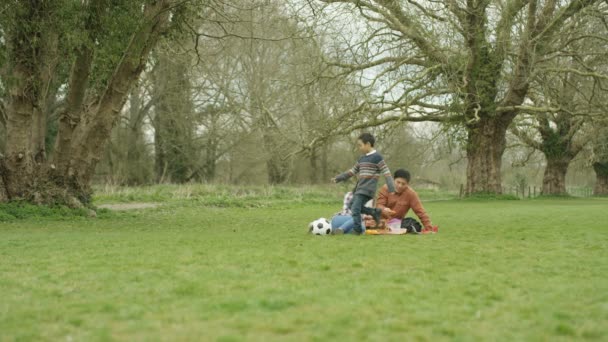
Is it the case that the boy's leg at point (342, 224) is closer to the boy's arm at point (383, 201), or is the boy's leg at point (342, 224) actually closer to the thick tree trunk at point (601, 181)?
the boy's arm at point (383, 201)

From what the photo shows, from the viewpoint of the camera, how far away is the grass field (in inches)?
174

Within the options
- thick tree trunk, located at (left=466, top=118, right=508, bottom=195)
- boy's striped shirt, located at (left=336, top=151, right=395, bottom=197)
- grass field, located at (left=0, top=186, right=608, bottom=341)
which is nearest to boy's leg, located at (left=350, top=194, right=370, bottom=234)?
boy's striped shirt, located at (left=336, top=151, right=395, bottom=197)

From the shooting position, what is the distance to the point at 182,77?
38.5 metres

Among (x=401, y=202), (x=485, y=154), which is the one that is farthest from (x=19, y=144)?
(x=485, y=154)

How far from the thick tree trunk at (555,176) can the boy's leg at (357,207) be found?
30934mm

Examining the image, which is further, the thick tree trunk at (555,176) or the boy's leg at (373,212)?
the thick tree trunk at (555,176)

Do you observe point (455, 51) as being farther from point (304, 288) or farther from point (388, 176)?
point (304, 288)

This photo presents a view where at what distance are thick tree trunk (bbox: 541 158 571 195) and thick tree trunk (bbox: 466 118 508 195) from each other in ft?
34.3

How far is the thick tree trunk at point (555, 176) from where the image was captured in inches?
1543

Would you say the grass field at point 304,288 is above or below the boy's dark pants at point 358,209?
below

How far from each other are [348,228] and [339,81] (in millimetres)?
15954

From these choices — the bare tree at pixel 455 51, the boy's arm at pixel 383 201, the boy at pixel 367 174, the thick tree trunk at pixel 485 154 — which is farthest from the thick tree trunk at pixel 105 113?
the thick tree trunk at pixel 485 154

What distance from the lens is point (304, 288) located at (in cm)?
583

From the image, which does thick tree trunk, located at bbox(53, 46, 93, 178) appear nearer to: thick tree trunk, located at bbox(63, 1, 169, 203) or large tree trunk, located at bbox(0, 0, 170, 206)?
large tree trunk, located at bbox(0, 0, 170, 206)
